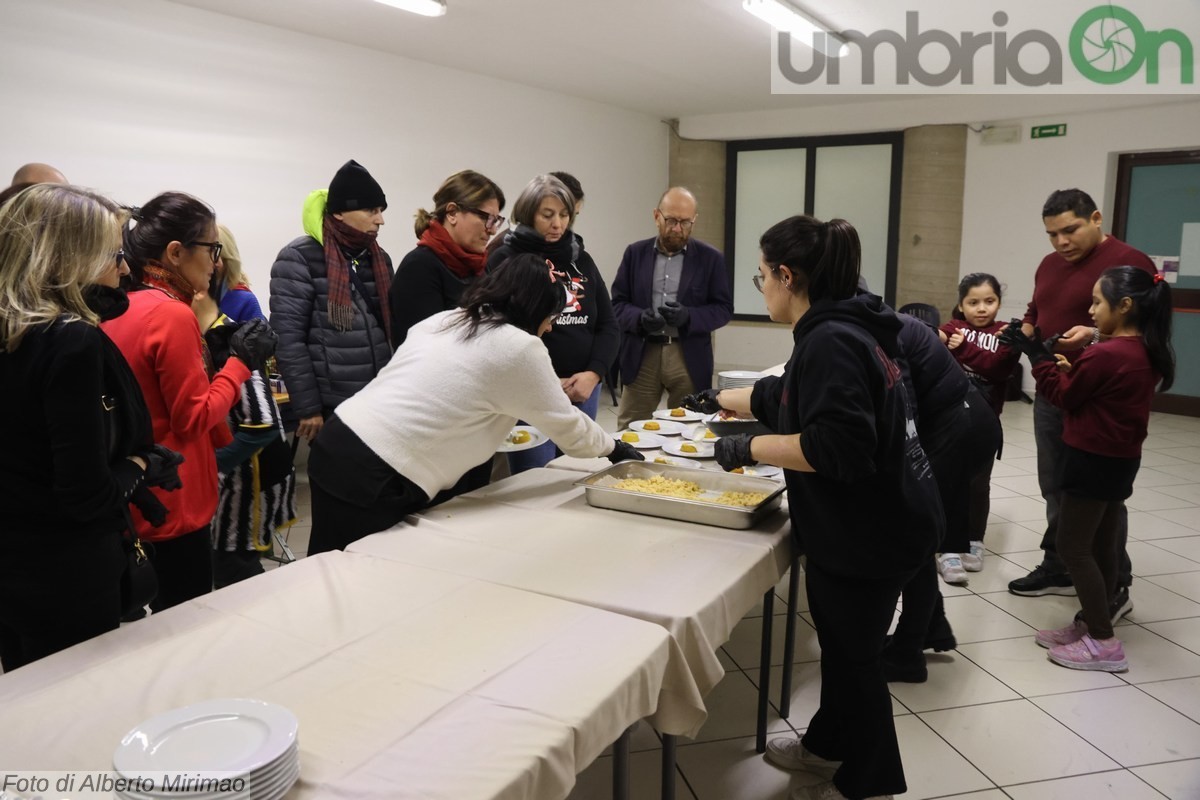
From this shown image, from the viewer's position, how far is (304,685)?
1253 mm

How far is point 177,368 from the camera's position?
191cm

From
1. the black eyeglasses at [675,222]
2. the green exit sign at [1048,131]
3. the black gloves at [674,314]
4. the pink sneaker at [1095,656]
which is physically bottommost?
the pink sneaker at [1095,656]

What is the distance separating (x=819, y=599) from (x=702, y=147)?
7740mm

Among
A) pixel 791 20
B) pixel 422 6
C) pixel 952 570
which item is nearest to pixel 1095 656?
pixel 952 570

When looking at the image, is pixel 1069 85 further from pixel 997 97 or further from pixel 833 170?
pixel 833 170

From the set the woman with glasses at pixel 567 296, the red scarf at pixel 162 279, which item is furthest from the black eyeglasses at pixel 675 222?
the red scarf at pixel 162 279

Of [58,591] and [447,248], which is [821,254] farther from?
[58,591]

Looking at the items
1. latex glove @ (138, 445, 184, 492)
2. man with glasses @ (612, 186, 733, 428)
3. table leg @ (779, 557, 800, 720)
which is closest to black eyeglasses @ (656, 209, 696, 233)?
man with glasses @ (612, 186, 733, 428)

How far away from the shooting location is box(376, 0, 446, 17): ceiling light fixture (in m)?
4.57

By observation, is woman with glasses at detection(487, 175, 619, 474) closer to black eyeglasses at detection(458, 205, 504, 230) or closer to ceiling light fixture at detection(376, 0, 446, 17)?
black eyeglasses at detection(458, 205, 504, 230)

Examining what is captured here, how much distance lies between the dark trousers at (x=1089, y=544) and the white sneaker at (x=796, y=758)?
1.19 metres

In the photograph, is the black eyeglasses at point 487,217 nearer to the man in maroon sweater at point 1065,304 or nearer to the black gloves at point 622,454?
the black gloves at point 622,454

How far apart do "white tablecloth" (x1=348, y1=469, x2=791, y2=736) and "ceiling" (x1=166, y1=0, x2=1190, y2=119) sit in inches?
→ 148

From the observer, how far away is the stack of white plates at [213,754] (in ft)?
3.07
